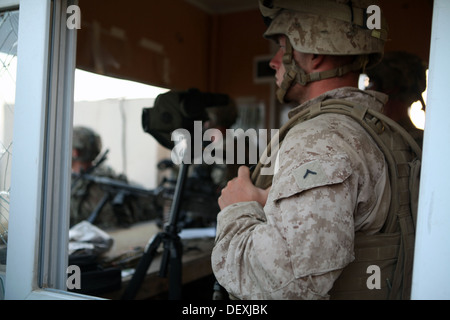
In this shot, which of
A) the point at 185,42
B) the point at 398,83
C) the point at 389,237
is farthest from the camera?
the point at 185,42

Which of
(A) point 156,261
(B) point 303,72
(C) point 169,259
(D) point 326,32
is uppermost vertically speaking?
(D) point 326,32

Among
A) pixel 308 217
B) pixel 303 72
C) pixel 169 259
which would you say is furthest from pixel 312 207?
pixel 169 259

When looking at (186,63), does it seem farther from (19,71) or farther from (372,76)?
(19,71)

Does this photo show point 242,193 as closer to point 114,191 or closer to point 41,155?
point 41,155

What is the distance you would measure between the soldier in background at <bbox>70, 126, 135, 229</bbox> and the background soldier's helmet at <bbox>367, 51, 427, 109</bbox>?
2.36 metres

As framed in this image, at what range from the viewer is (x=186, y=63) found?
4.23 m

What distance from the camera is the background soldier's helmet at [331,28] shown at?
1.28 m

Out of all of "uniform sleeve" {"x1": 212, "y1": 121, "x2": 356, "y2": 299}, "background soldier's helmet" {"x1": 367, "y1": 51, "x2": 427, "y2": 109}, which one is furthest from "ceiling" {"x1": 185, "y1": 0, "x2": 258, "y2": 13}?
"uniform sleeve" {"x1": 212, "y1": 121, "x2": 356, "y2": 299}

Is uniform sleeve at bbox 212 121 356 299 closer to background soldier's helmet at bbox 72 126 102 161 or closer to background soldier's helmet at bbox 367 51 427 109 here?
background soldier's helmet at bbox 367 51 427 109

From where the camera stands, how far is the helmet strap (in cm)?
133

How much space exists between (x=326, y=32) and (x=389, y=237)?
0.67m

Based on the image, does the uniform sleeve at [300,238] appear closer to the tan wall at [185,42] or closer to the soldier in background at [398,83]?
the soldier in background at [398,83]

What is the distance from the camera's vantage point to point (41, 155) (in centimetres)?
111
